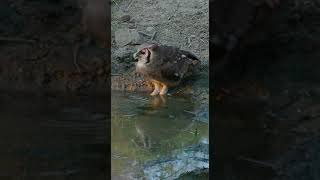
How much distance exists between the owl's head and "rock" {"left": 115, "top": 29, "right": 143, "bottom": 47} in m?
0.06

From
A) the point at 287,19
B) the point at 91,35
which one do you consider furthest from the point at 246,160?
the point at 91,35

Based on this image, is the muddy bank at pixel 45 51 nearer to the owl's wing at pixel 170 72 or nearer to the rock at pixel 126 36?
the rock at pixel 126 36

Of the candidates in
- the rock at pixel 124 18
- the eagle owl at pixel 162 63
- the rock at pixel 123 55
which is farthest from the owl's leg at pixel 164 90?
the rock at pixel 124 18

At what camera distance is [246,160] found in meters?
1.08

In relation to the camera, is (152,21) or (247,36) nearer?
(247,36)

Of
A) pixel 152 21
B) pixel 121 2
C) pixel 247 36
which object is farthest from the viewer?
pixel 152 21

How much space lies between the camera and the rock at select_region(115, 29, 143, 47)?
3.96 ft

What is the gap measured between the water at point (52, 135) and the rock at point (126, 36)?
0.64 feet

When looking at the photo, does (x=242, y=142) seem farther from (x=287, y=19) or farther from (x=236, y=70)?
(x=287, y=19)

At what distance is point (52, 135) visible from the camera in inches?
43.1

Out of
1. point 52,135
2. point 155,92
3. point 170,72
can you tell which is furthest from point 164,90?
point 52,135

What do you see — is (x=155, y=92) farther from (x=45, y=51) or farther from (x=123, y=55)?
(x=45, y=51)

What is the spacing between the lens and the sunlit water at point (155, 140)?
110 cm

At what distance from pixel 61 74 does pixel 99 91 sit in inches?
3.5
